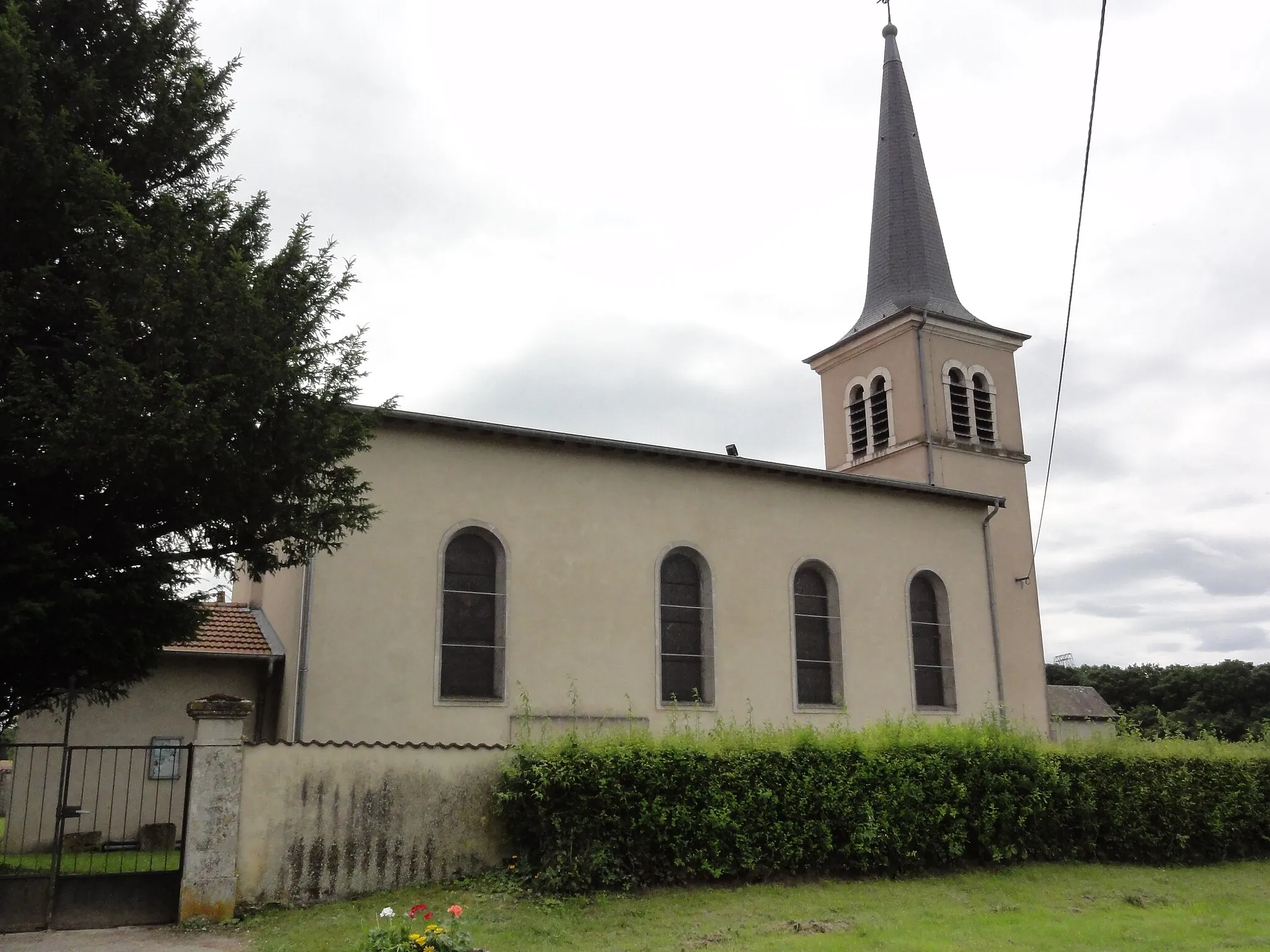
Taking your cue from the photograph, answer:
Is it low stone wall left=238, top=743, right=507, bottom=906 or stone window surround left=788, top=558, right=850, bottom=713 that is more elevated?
stone window surround left=788, top=558, right=850, bottom=713

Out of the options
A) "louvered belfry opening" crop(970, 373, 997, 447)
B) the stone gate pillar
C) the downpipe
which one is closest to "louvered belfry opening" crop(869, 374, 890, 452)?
"louvered belfry opening" crop(970, 373, 997, 447)

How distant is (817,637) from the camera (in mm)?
18016

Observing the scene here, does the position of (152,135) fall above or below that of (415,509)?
above

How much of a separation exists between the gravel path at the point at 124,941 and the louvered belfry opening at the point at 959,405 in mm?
19317

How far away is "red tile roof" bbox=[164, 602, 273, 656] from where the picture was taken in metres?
15.8

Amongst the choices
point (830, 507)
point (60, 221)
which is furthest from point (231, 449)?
point (830, 507)

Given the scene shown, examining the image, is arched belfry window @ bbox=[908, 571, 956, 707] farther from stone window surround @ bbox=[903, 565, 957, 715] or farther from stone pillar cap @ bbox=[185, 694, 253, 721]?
stone pillar cap @ bbox=[185, 694, 253, 721]

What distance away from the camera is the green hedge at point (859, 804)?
10.7 metres

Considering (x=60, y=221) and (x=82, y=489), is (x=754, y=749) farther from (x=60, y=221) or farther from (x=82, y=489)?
(x=60, y=221)

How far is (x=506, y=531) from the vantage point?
15.3m

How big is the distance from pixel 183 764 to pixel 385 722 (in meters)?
4.91

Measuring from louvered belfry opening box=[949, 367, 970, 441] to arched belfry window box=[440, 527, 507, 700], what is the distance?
13136 millimetres

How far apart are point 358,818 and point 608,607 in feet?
20.0

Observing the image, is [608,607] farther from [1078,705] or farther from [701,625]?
[1078,705]
